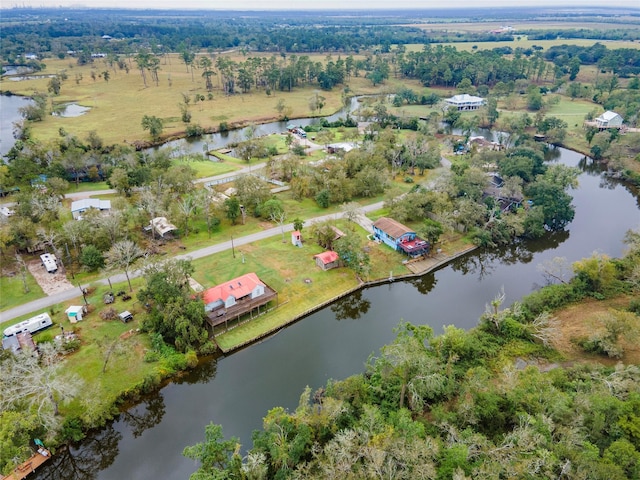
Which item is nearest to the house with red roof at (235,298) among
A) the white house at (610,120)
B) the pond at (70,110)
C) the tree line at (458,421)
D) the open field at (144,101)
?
the tree line at (458,421)

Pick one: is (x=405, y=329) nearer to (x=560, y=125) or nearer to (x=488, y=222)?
(x=488, y=222)

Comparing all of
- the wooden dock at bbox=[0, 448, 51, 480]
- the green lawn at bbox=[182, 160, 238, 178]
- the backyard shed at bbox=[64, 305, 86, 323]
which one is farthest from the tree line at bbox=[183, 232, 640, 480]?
the green lawn at bbox=[182, 160, 238, 178]

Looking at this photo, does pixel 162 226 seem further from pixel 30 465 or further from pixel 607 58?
pixel 607 58

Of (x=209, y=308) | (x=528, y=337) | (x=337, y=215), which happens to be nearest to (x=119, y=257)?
(x=209, y=308)

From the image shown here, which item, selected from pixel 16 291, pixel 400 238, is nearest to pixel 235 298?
pixel 400 238

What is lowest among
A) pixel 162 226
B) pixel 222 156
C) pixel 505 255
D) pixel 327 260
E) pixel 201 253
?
pixel 505 255
